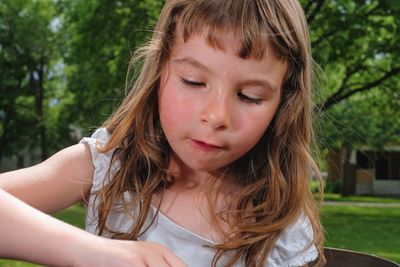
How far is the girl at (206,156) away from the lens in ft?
5.01

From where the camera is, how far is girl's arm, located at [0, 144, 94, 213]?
5.16ft

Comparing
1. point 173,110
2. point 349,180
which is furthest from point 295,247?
point 349,180

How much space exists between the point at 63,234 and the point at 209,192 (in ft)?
2.61

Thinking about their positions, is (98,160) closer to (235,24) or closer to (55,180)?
(55,180)

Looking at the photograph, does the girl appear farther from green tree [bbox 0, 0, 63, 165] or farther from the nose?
green tree [bbox 0, 0, 63, 165]

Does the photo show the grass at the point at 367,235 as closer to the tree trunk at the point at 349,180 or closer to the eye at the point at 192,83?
the eye at the point at 192,83

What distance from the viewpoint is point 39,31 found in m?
30.0

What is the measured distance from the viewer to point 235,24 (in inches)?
61.5

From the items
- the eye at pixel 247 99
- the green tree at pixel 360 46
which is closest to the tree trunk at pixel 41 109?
the green tree at pixel 360 46

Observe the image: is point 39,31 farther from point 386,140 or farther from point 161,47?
point 161,47

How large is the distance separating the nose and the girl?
0.8 inches

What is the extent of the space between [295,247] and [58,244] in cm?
97

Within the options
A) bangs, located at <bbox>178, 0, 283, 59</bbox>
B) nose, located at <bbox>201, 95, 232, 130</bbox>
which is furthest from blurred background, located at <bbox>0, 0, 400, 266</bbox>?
nose, located at <bbox>201, 95, 232, 130</bbox>

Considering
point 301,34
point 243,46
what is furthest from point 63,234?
point 301,34
